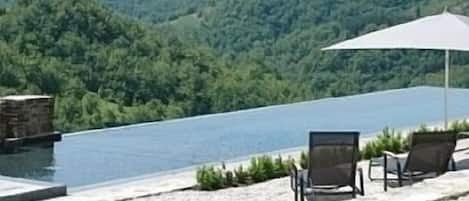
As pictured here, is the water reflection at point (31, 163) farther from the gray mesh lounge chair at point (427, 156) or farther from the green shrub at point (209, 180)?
the gray mesh lounge chair at point (427, 156)

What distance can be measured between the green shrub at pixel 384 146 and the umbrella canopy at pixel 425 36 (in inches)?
44.0

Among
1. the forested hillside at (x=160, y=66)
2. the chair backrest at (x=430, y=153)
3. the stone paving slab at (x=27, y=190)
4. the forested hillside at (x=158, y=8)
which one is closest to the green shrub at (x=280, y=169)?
the chair backrest at (x=430, y=153)

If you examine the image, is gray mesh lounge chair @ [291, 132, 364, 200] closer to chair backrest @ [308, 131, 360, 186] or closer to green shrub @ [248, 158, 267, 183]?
chair backrest @ [308, 131, 360, 186]

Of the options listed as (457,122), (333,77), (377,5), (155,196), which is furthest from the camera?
(377,5)

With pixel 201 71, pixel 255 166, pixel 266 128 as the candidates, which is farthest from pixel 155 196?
pixel 201 71

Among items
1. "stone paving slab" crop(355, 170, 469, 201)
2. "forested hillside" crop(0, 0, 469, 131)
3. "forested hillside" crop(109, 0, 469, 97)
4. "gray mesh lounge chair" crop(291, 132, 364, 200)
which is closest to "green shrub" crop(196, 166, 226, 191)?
"gray mesh lounge chair" crop(291, 132, 364, 200)

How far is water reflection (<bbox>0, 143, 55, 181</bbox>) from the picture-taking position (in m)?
8.05

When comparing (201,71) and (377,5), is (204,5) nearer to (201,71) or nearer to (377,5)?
(377,5)

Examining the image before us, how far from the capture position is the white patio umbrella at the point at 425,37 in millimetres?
7852

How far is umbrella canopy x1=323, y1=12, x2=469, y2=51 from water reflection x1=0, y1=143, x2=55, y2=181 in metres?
2.83

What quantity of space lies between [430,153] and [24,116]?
4512mm

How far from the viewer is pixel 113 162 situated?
874 cm

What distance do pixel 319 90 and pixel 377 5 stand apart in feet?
43.8

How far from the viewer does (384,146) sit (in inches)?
360
